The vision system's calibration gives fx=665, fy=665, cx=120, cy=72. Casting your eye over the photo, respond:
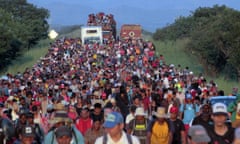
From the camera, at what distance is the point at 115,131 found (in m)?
6.55

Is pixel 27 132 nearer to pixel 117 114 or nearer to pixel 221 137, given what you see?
pixel 117 114

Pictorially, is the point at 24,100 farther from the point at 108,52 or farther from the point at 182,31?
the point at 182,31

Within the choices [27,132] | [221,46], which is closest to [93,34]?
[221,46]

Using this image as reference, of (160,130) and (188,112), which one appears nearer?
(160,130)

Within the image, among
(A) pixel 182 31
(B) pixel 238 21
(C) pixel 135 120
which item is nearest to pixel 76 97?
(C) pixel 135 120

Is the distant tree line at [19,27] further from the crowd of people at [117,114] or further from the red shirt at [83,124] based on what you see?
the red shirt at [83,124]

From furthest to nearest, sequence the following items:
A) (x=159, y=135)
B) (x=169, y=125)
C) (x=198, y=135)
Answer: (x=169, y=125), (x=159, y=135), (x=198, y=135)

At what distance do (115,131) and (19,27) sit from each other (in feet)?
176

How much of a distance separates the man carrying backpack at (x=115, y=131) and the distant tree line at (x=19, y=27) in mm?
39744

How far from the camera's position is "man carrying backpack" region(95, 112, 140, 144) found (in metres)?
6.49

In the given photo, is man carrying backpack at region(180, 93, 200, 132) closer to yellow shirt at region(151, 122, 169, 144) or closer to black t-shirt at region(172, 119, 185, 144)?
black t-shirt at region(172, 119, 185, 144)

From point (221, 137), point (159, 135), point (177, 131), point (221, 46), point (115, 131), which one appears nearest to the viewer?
point (115, 131)

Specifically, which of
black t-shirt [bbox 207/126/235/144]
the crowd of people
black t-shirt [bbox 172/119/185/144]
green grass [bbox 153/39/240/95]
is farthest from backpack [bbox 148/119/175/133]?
green grass [bbox 153/39/240/95]

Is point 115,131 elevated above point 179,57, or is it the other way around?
point 179,57
